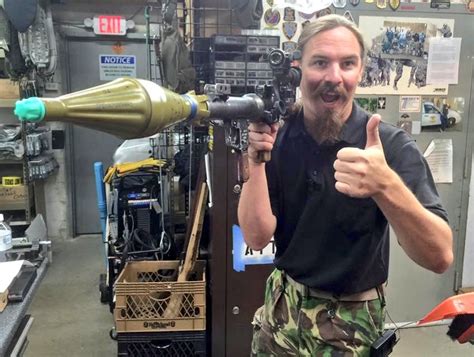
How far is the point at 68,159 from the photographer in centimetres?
475

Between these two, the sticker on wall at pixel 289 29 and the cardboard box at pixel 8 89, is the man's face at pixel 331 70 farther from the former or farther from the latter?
the cardboard box at pixel 8 89

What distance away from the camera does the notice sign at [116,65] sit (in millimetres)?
4719

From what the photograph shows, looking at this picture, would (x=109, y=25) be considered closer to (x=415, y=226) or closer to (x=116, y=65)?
(x=116, y=65)

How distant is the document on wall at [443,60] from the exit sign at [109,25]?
293 cm

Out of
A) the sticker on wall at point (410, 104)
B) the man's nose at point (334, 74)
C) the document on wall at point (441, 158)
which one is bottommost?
the document on wall at point (441, 158)

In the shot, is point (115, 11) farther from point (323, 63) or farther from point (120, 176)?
point (323, 63)

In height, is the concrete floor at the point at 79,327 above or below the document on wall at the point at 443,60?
below

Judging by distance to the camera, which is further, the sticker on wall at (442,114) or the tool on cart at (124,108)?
the sticker on wall at (442,114)

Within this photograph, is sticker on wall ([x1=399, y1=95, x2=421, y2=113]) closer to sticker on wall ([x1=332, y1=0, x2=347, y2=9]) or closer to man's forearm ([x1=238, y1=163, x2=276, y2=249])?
sticker on wall ([x1=332, y1=0, x2=347, y2=9])

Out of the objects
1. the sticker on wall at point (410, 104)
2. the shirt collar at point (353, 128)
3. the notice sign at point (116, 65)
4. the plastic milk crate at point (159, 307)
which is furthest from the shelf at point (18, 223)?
the shirt collar at point (353, 128)

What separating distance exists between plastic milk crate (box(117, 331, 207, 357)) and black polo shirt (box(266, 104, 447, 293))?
47.4 inches

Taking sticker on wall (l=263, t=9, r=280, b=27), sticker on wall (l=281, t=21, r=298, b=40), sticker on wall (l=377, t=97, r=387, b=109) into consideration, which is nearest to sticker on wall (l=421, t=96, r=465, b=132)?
sticker on wall (l=377, t=97, r=387, b=109)

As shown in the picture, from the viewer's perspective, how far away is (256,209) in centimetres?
131

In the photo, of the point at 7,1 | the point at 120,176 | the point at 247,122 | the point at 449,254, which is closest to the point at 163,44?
the point at 120,176
